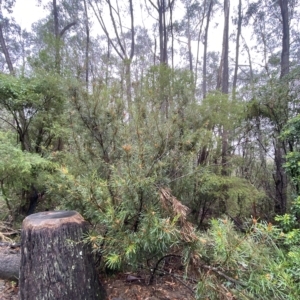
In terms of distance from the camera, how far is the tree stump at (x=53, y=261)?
5.11ft

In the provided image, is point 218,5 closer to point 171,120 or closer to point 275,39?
point 275,39

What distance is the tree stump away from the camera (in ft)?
5.11

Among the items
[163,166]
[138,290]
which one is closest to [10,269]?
[138,290]

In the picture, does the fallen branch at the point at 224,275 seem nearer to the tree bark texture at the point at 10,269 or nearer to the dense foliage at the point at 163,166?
the dense foliage at the point at 163,166

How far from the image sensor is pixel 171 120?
88.5 inches

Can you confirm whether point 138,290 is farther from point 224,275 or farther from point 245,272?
point 245,272

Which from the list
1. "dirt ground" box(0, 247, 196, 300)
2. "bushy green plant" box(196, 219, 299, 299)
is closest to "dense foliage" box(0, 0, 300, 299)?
"bushy green plant" box(196, 219, 299, 299)

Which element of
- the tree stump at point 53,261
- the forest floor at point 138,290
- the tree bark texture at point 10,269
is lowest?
the forest floor at point 138,290

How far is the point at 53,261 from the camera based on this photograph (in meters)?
1.57

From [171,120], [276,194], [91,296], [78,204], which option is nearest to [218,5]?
[276,194]

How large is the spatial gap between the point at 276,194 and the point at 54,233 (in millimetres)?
4119

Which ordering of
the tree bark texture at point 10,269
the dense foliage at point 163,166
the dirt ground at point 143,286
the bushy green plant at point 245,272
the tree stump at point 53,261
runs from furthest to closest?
the tree bark texture at point 10,269 < the dirt ground at point 143,286 < the tree stump at point 53,261 < the dense foliage at point 163,166 < the bushy green plant at point 245,272

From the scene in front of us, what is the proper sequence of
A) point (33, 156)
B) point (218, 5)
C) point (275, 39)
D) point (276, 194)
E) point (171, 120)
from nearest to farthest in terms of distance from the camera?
point (171, 120)
point (33, 156)
point (276, 194)
point (218, 5)
point (275, 39)

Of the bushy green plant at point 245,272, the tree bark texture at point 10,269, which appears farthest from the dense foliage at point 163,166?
the tree bark texture at point 10,269
